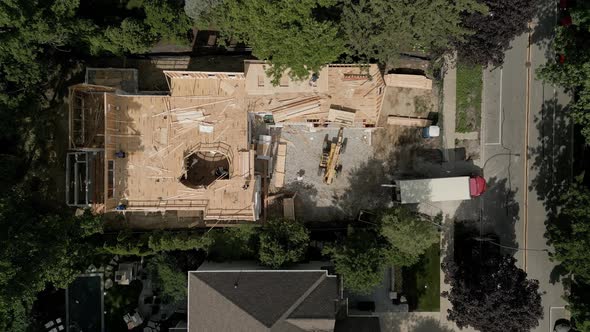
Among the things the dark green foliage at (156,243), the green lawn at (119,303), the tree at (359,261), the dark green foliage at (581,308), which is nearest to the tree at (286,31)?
→ the tree at (359,261)

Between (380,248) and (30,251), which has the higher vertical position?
(30,251)

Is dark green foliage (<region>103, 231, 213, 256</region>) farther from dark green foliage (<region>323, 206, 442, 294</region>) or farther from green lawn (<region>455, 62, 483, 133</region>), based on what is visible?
green lawn (<region>455, 62, 483, 133</region>)

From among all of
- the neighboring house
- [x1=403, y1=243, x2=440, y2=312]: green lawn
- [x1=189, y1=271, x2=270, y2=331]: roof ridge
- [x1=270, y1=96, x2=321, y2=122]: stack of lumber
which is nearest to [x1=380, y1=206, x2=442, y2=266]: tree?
[x1=403, y1=243, x2=440, y2=312]: green lawn

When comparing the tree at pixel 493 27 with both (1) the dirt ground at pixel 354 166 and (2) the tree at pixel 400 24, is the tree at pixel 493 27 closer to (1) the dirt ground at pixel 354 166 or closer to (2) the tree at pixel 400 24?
(2) the tree at pixel 400 24

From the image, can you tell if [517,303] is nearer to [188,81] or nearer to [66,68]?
[188,81]

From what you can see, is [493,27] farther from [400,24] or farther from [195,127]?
[195,127]

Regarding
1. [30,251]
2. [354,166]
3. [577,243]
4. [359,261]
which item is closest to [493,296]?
[577,243]
